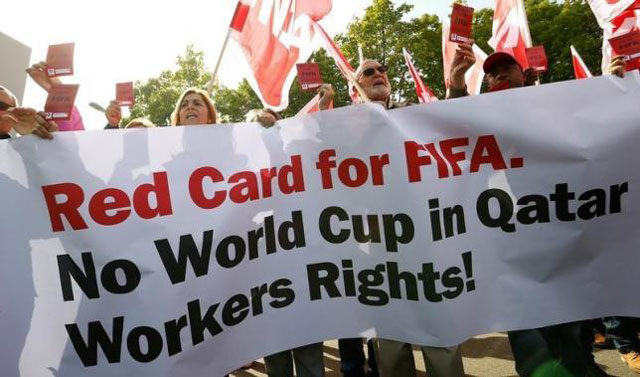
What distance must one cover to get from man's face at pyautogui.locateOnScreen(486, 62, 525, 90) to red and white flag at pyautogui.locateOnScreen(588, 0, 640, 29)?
47.4 inches

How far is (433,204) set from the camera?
232 cm

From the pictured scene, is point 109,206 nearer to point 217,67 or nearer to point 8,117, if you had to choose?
point 8,117

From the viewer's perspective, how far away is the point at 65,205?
2125 millimetres

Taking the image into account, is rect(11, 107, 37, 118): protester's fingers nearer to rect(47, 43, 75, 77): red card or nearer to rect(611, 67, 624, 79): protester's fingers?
rect(47, 43, 75, 77): red card

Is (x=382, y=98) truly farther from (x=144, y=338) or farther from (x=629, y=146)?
(x=144, y=338)

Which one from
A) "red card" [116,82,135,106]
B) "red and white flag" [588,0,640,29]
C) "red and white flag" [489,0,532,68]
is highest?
"red and white flag" [489,0,532,68]

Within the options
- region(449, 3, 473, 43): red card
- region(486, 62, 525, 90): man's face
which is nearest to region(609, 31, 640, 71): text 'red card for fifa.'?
region(486, 62, 525, 90): man's face

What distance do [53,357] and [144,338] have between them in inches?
15.3

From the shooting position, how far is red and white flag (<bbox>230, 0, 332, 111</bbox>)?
3.78m

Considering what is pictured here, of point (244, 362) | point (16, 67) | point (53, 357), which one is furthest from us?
point (16, 67)

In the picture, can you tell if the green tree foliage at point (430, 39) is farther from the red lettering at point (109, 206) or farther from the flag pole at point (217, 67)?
the red lettering at point (109, 206)

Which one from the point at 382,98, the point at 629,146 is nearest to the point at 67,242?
the point at 382,98

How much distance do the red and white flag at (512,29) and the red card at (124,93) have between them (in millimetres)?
3942

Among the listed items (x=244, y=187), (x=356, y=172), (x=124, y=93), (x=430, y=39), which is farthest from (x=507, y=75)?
(x=430, y=39)
